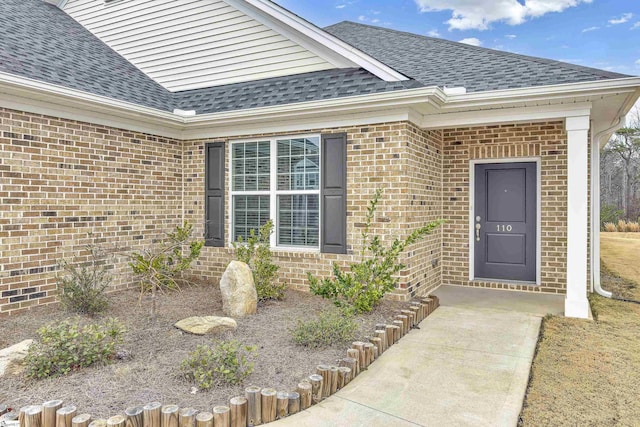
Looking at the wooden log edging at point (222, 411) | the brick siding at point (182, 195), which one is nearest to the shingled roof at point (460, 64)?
the brick siding at point (182, 195)

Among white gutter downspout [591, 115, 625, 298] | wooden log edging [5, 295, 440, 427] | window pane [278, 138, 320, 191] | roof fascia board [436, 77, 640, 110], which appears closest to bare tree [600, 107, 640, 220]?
white gutter downspout [591, 115, 625, 298]

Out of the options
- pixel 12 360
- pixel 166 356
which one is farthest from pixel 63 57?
pixel 166 356

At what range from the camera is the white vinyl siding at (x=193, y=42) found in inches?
294

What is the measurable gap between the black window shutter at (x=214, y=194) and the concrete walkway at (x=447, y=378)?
3731 mm

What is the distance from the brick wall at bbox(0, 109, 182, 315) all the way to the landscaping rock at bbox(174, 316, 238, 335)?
7.23 feet

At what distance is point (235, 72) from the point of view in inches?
308

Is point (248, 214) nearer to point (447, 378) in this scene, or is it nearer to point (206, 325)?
point (206, 325)

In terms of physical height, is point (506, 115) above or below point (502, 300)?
above

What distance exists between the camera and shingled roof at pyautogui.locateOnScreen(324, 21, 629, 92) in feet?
18.7

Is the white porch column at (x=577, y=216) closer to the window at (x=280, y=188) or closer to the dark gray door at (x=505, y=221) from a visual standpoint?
the dark gray door at (x=505, y=221)

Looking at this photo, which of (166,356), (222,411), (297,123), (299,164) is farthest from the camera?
(299,164)

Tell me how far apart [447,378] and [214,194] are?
4925 millimetres

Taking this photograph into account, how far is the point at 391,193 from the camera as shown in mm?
5949

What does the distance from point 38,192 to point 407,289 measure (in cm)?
494
